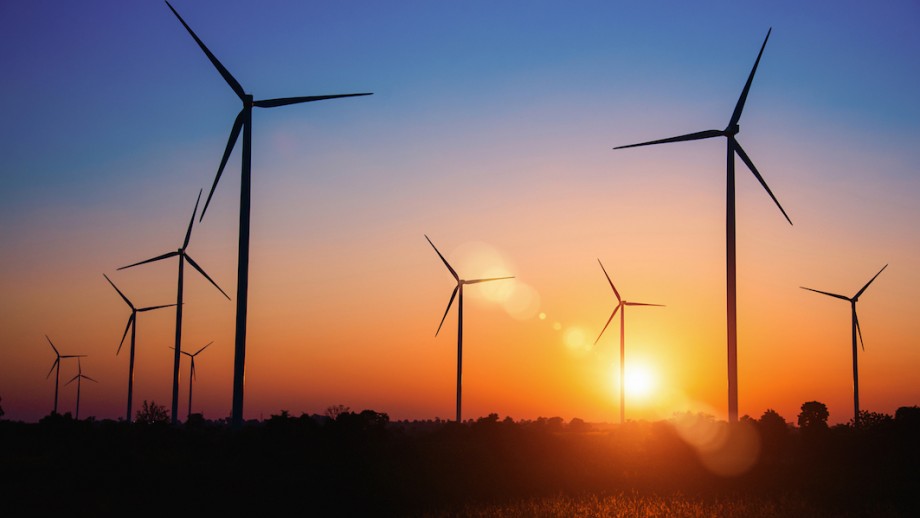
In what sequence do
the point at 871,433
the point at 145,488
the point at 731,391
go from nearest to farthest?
the point at 145,488, the point at 731,391, the point at 871,433

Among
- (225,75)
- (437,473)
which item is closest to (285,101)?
(225,75)

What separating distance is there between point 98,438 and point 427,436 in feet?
90.4

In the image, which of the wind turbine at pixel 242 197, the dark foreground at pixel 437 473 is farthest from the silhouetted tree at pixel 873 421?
the wind turbine at pixel 242 197

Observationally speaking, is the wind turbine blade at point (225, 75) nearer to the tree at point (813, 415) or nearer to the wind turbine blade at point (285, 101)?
the wind turbine blade at point (285, 101)

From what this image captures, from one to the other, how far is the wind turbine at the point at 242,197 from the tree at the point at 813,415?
5673 cm

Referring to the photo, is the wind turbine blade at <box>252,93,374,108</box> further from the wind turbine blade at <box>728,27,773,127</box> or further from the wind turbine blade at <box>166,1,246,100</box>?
the wind turbine blade at <box>728,27,773,127</box>

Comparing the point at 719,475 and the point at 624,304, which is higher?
the point at 624,304

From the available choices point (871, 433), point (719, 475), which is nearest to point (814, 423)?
point (871, 433)

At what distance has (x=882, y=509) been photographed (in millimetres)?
57344

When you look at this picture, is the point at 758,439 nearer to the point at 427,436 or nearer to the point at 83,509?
the point at 427,436

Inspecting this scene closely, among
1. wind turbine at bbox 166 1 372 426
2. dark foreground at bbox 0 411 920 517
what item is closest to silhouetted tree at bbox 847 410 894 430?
dark foreground at bbox 0 411 920 517

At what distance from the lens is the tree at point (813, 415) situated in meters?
97.5

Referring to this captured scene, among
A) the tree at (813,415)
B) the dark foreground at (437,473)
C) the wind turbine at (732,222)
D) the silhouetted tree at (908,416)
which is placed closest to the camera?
the dark foreground at (437,473)

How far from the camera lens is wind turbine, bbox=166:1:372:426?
201 ft
